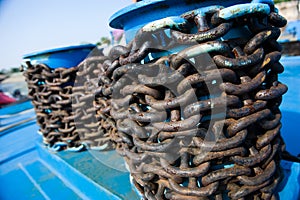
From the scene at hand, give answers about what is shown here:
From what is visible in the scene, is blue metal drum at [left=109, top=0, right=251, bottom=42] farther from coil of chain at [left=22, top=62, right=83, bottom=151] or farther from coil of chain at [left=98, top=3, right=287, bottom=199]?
coil of chain at [left=22, top=62, right=83, bottom=151]

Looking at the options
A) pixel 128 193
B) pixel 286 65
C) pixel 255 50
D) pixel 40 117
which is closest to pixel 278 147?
pixel 255 50

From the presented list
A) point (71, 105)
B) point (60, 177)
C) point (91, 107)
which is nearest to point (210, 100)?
point (91, 107)

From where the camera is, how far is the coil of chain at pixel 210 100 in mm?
441

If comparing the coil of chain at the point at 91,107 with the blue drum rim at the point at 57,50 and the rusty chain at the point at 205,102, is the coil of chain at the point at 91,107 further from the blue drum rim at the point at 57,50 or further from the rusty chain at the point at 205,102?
the rusty chain at the point at 205,102

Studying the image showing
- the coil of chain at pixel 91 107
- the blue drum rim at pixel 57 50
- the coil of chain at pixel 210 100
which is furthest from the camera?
the blue drum rim at pixel 57 50

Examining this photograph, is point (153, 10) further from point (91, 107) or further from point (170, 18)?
point (91, 107)

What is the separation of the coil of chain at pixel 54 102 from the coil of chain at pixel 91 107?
0.04m

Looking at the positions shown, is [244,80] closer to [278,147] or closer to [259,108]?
[259,108]

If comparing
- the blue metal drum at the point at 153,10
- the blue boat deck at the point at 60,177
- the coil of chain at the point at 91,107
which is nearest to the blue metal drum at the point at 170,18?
the blue metal drum at the point at 153,10

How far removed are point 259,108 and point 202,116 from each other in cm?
12

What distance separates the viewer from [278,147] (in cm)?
54

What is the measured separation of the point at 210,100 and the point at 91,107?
707mm

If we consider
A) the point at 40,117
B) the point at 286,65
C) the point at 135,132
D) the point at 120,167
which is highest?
the point at 135,132

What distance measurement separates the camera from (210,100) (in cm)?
45
